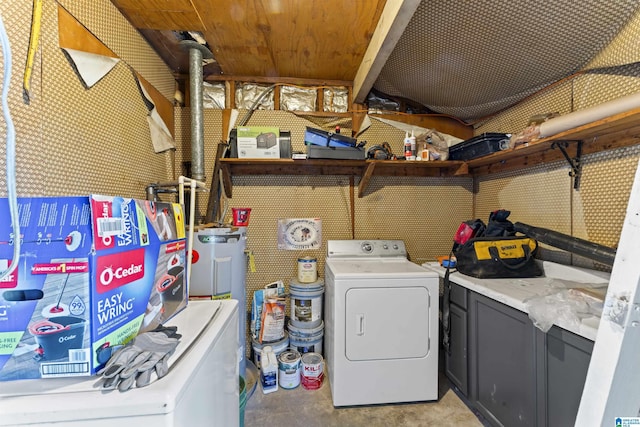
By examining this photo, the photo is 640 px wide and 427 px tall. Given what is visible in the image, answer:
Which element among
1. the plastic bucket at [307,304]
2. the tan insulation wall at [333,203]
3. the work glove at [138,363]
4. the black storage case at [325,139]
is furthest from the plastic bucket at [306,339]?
the work glove at [138,363]

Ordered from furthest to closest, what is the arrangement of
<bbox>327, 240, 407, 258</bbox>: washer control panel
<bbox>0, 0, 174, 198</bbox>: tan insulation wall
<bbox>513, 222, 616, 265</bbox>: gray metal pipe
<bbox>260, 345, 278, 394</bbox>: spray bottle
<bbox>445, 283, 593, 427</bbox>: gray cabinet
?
<bbox>327, 240, 407, 258</bbox>: washer control panel, <bbox>260, 345, 278, 394</bbox>: spray bottle, <bbox>513, 222, 616, 265</bbox>: gray metal pipe, <bbox>445, 283, 593, 427</bbox>: gray cabinet, <bbox>0, 0, 174, 198</bbox>: tan insulation wall

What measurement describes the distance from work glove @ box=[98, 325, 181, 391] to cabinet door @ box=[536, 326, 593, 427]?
1.45 m

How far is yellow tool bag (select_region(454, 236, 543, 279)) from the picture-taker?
1674 mm

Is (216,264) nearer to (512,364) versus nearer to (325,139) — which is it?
(325,139)

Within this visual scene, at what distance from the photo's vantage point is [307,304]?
2188mm

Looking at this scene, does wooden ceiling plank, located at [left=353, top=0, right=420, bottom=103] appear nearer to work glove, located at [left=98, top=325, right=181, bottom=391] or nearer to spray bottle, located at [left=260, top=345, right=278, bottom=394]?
work glove, located at [left=98, top=325, right=181, bottom=391]

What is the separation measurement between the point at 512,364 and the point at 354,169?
1.74 meters

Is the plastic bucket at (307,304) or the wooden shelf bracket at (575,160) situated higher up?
the wooden shelf bracket at (575,160)

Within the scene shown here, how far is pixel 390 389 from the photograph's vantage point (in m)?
1.77

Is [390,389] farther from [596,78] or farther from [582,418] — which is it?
[596,78]

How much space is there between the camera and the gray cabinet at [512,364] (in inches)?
43.0

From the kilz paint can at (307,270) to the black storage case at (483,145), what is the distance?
5.17ft

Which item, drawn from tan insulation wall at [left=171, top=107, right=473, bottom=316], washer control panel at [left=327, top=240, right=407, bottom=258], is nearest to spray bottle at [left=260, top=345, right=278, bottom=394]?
tan insulation wall at [left=171, top=107, right=473, bottom=316]

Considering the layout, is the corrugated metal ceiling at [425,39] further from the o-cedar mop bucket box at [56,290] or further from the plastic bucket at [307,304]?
the plastic bucket at [307,304]
